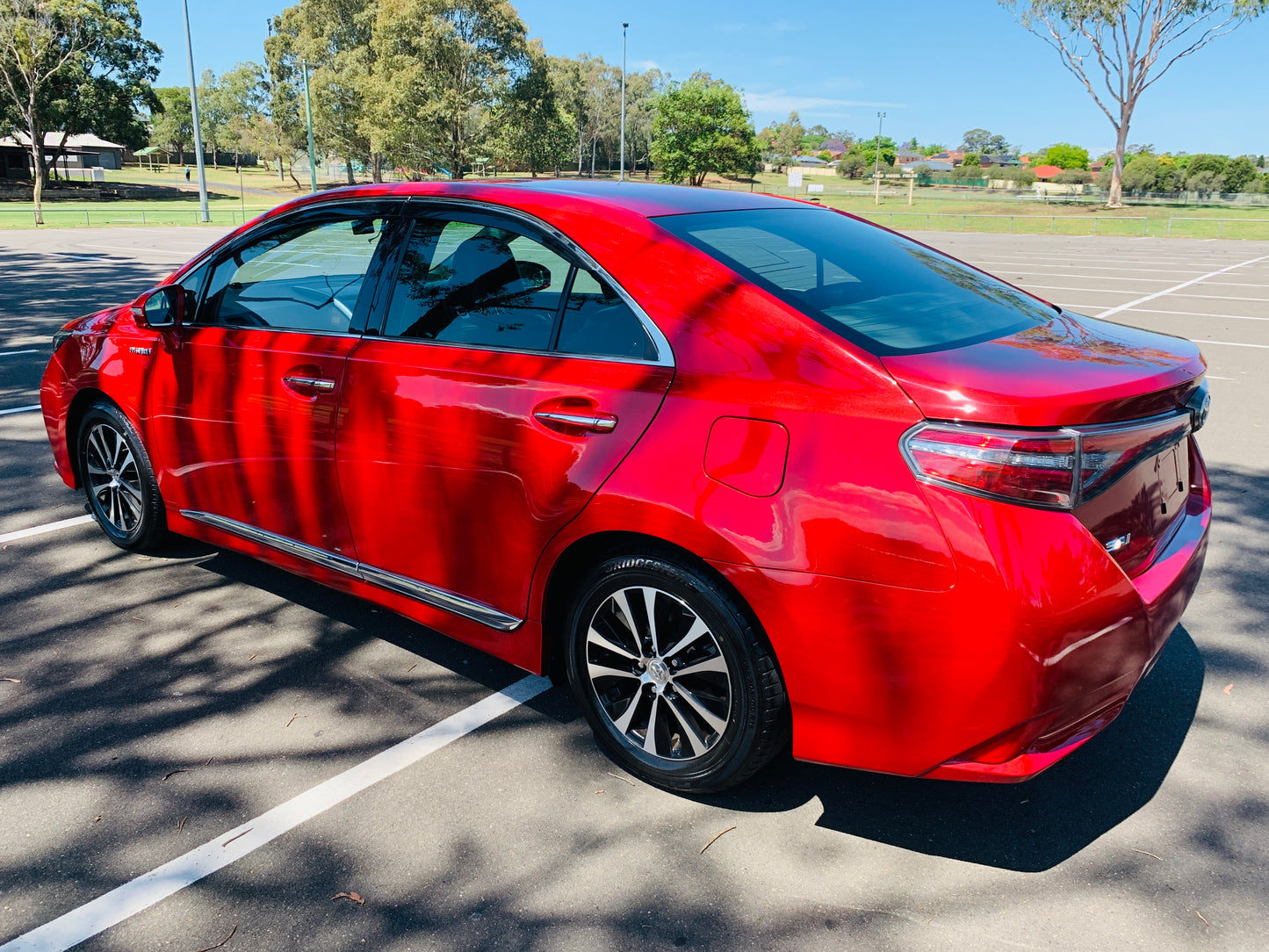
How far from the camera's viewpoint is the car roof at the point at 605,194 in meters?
3.18

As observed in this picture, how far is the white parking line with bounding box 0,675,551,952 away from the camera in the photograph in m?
2.39

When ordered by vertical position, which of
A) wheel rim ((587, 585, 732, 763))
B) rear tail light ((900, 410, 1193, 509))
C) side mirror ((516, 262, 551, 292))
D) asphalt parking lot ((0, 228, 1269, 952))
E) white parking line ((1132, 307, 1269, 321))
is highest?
side mirror ((516, 262, 551, 292))

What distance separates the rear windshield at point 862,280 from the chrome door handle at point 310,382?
4.35 feet

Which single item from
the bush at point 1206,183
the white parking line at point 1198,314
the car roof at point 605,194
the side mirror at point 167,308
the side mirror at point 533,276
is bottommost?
the white parking line at point 1198,314

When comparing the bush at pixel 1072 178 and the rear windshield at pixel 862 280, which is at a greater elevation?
the bush at pixel 1072 178

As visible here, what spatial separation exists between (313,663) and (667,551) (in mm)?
1771

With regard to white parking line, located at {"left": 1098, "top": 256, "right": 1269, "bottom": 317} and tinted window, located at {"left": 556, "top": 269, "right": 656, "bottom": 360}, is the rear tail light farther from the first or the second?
white parking line, located at {"left": 1098, "top": 256, "right": 1269, "bottom": 317}

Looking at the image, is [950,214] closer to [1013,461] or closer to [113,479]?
[113,479]

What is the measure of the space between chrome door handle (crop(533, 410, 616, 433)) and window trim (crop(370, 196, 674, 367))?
0.17 m

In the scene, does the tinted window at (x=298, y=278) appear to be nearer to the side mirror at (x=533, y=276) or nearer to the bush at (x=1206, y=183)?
the side mirror at (x=533, y=276)

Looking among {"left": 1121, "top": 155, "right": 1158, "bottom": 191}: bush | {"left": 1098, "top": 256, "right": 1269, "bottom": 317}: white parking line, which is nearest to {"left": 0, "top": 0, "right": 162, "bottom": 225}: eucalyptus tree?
{"left": 1098, "top": 256, "right": 1269, "bottom": 317}: white parking line

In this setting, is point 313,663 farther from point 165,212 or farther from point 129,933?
point 165,212

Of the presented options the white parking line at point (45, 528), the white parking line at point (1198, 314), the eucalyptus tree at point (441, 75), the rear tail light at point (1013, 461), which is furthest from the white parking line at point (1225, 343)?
the eucalyptus tree at point (441, 75)

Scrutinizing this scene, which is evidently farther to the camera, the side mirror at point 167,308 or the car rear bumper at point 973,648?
the side mirror at point 167,308
